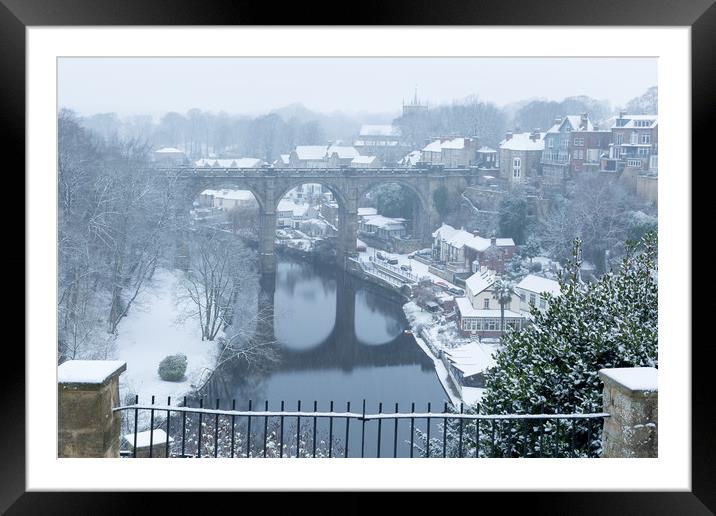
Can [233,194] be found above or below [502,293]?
above

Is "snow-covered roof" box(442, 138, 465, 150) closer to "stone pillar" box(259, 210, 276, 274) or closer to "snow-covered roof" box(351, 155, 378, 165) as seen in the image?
"snow-covered roof" box(351, 155, 378, 165)

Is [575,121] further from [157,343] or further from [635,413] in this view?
[635,413]

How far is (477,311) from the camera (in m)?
15.3

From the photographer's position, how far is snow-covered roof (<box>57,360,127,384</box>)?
1740 millimetres

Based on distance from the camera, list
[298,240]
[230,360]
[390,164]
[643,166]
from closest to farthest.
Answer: [230,360], [643,166], [298,240], [390,164]

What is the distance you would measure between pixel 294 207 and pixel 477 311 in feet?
24.8

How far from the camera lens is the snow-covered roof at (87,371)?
174cm

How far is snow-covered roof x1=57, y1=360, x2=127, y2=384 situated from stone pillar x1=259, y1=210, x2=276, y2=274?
15.5 meters

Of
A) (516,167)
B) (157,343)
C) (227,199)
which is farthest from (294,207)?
(157,343)
